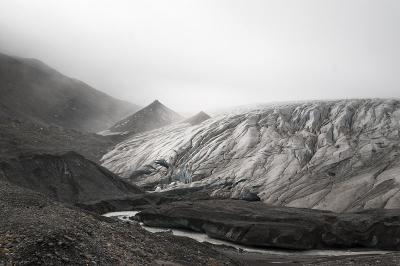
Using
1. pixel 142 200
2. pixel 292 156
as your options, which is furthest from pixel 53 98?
pixel 292 156

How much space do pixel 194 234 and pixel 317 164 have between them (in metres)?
26.7

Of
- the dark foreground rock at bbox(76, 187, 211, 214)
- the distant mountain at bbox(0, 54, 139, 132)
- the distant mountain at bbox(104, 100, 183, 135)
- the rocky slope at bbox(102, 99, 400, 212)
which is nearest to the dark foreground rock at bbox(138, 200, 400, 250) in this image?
the dark foreground rock at bbox(76, 187, 211, 214)

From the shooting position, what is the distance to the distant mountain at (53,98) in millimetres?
142625

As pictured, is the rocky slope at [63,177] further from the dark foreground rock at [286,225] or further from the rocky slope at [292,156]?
the rocky slope at [292,156]

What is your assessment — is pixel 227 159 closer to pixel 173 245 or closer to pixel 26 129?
pixel 26 129

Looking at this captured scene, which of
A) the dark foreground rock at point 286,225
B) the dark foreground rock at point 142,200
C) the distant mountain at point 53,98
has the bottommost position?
the dark foreground rock at point 142,200

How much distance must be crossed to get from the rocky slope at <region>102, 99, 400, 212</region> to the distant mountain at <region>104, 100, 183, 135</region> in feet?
107

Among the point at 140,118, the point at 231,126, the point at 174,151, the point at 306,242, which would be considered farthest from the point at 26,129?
the point at 306,242

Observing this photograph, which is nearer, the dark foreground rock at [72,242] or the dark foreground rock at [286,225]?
the dark foreground rock at [72,242]

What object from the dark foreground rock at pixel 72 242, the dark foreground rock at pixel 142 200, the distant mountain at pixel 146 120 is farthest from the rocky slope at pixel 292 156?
the dark foreground rock at pixel 72 242

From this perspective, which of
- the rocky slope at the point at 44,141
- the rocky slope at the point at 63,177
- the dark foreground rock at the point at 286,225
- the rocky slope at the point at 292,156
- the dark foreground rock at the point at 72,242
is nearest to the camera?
the dark foreground rock at the point at 72,242

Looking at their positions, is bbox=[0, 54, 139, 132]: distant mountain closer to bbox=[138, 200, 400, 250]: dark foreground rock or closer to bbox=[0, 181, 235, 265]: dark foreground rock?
bbox=[138, 200, 400, 250]: dark foreground rock

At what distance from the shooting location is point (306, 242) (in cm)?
4412

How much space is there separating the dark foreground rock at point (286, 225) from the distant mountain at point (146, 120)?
76.0 metres
